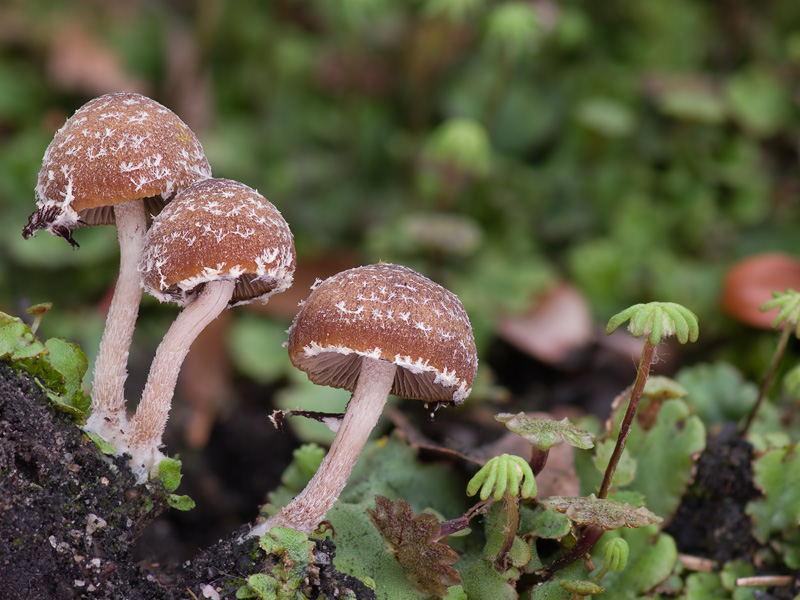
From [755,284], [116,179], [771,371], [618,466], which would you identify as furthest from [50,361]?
[755,284]

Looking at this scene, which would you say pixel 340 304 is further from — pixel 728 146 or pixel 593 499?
pixel 728 146

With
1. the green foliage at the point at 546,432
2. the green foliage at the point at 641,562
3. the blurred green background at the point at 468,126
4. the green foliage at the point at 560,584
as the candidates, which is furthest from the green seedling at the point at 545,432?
the blurred green background at the point at 468,126

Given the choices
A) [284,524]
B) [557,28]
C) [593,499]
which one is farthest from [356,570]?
[557,28]

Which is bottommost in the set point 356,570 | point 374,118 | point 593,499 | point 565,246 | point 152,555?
point 152,555

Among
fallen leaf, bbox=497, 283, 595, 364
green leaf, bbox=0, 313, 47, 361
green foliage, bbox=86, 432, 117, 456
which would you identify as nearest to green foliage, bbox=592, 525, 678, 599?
green foliage, bbox=86, 432, 117, 456

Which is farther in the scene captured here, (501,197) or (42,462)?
(501,197)

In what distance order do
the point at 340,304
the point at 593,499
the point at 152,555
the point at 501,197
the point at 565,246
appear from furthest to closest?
the point at 565,246, the point at 501,197, the point at 152,555, the point at 593,499, the point at 340,304

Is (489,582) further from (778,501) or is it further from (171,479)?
(778,501)
